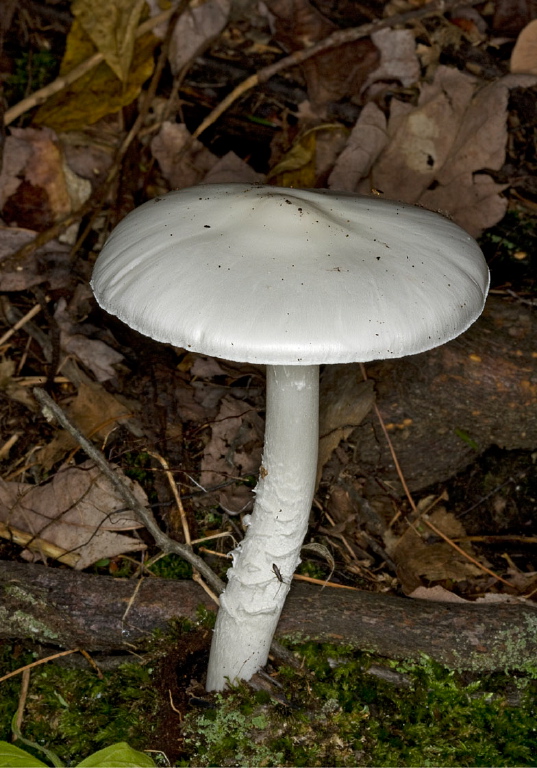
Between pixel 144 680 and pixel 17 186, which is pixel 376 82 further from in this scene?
pixel 144 680

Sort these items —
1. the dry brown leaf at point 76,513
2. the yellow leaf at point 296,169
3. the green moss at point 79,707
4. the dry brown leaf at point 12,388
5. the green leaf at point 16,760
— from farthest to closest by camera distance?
the yellow leaf at point 296,169 → the dry brown leaf at point 12,388 → the dry brown leaf at point 76,513 → the green moss at point 79,707 → the green leaf at point 16,760

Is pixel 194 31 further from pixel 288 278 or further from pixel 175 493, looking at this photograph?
pixel 288 278

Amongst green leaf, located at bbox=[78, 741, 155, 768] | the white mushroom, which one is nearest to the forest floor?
the white mushroom

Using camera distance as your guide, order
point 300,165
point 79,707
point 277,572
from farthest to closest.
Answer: point 300,165, point 79,707, point 277,572

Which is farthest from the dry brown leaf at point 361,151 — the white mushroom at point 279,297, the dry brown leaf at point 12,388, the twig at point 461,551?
the dry brown leaf at point 12,388

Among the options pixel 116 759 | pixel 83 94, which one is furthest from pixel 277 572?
pixel 83 94

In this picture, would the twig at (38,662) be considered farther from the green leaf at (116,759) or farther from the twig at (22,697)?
the green leaf at (116,759)

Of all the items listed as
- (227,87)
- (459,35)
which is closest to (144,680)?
(227,87)
